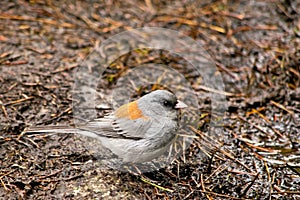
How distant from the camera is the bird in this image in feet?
13.2

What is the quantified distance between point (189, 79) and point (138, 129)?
5.80 feet

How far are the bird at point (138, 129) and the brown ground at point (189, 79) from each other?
248mm

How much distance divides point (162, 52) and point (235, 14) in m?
1.54

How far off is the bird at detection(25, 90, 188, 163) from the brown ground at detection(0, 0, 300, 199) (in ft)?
0.81

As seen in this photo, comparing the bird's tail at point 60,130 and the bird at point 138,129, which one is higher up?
the bird at point 138,129

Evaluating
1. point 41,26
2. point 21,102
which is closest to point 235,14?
point 41,26

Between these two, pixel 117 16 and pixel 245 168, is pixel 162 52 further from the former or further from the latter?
pixel 245 168

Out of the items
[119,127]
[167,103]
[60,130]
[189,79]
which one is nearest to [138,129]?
[119,127]

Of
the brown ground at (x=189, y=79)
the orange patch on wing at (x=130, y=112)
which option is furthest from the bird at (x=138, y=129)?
the brown ground at (x=189, y=79)

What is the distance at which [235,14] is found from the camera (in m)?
6.63

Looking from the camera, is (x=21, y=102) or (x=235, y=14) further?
(x=235, y=14)

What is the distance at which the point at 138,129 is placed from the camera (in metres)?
Answer: 4.09

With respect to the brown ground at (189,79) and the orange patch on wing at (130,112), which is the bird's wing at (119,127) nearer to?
the orange patch on wing at (130,112)

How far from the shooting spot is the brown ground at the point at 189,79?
403 cm
